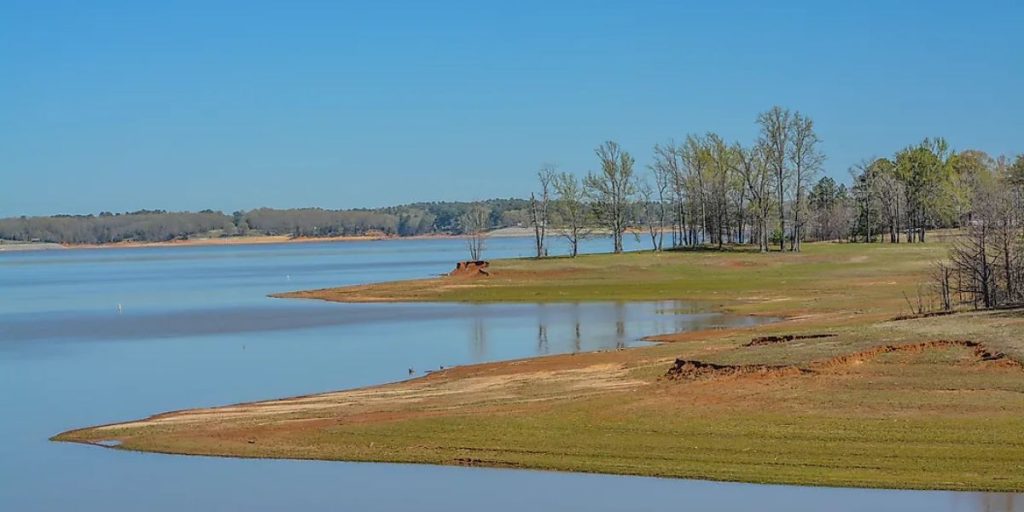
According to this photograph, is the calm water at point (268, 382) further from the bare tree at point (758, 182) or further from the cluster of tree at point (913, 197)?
the cluster of tree at point (913, 197)

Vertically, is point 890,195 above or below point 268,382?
above

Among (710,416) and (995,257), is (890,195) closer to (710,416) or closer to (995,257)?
(995,257)

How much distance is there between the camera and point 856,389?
90.8ft

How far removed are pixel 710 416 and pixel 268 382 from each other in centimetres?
1802

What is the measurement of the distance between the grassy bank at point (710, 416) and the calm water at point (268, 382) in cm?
97

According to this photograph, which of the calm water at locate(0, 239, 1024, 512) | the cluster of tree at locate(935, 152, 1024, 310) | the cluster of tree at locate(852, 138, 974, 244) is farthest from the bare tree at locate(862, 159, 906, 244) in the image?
the cluster of tree at locate(935, 152, 1024, 310)

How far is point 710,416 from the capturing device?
2647 cm

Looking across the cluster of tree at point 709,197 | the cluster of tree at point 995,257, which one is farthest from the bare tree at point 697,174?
the cluster of tree at point 995,257

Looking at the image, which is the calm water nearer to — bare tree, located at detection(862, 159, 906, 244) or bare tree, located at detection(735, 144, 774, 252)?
bare tree, located at detection(735, 144, 774, 252)

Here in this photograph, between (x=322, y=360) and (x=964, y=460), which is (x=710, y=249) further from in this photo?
(x=964, y=460)

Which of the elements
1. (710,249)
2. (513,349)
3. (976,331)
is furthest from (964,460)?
(710,249)

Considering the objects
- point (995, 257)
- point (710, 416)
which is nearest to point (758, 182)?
point (995, 257)

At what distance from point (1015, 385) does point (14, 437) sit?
78.1ft

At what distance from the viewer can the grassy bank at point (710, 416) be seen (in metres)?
22.6
